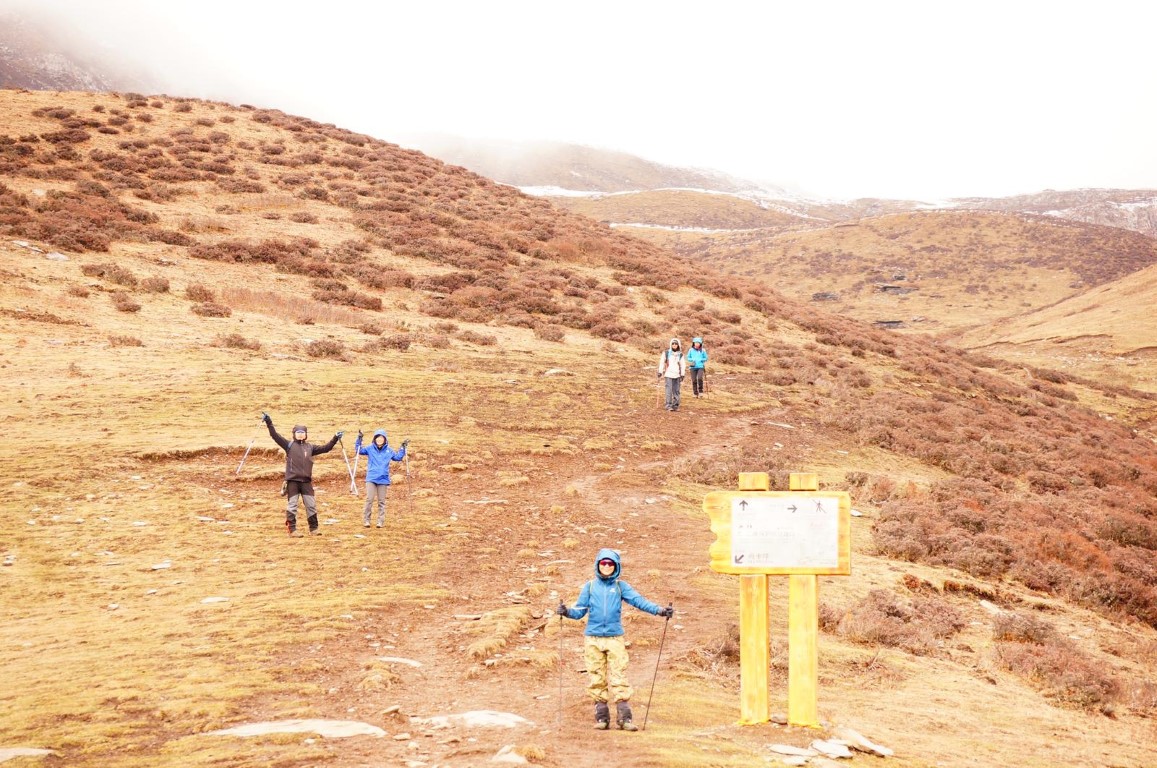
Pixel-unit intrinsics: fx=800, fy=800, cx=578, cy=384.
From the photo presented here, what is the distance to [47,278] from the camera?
3005 cm

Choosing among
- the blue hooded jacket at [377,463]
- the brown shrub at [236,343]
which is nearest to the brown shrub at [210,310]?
the brown shrub at [236,343]

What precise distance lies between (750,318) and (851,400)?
14.6 meters

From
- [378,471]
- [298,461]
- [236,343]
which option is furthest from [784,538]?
[236,343]

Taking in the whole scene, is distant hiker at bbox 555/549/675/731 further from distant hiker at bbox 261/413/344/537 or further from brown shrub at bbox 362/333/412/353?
brown shrub at bbox 362/333/412/353

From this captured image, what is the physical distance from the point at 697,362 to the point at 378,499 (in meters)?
14.8

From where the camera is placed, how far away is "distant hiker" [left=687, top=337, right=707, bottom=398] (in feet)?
87.8

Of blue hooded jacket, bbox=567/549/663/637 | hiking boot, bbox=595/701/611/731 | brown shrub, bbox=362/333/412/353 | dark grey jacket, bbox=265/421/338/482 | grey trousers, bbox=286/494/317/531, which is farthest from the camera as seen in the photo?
brown shrub, bbox=362/333/412/353

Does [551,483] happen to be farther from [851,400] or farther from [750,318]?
[750,318]

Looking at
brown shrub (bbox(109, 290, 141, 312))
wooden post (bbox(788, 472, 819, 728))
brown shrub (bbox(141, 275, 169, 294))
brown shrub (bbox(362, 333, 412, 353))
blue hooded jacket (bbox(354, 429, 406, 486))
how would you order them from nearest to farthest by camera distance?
wooden post (bbox(788, 472, 819, 728)), blue hooded jacket (bbox(354, 429, 406, 486)), brown shrub (bbox(109, 290, 141, 312)), brown shrub (bbox(362, 333, 412, 353)), brown shrub (bbox(141, 275, 169, 294))

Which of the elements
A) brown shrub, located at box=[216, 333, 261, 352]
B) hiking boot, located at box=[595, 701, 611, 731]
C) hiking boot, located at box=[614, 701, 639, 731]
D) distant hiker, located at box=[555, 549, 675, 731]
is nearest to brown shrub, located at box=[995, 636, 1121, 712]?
distant hiker, located at box=[555, 549, 675, 731]

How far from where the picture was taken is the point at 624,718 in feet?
23.7

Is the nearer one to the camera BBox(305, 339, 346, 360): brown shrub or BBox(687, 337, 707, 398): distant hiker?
BBox(687, 337, 707, 398): distant hiker

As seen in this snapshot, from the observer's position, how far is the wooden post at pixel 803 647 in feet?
24.3

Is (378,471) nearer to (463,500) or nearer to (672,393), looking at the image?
(463,500)
